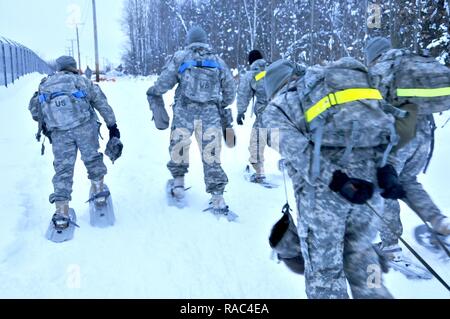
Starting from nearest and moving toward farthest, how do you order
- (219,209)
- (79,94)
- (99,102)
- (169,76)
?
(79,94), (99,102), (169,76), (219,209)

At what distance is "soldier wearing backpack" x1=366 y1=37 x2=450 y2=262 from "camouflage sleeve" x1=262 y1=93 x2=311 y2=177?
40.9 inches

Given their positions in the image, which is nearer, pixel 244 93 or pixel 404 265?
pixel 404 265

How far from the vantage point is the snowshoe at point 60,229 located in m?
4.50

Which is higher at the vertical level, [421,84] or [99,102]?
[421,84]

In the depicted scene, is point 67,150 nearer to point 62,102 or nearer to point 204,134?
point 62,102

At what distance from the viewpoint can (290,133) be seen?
2605 millimetres

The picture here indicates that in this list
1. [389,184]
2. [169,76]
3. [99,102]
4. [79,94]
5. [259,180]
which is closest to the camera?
[389,184]

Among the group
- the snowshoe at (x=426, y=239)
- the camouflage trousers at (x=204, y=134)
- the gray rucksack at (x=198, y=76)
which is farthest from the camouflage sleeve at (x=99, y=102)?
the snowshoe at (x=426, y=239)

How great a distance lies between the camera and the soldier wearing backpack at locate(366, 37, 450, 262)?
3.57 meters

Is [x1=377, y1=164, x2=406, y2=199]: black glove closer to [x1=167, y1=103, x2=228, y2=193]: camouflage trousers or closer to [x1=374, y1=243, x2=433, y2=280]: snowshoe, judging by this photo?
[x1=374, y1=243, x2=433, y2=280]: snowshoe

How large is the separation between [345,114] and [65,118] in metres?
3.28

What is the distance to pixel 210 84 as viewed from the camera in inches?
203

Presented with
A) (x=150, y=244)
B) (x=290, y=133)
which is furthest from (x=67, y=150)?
(x=290, y=133)
